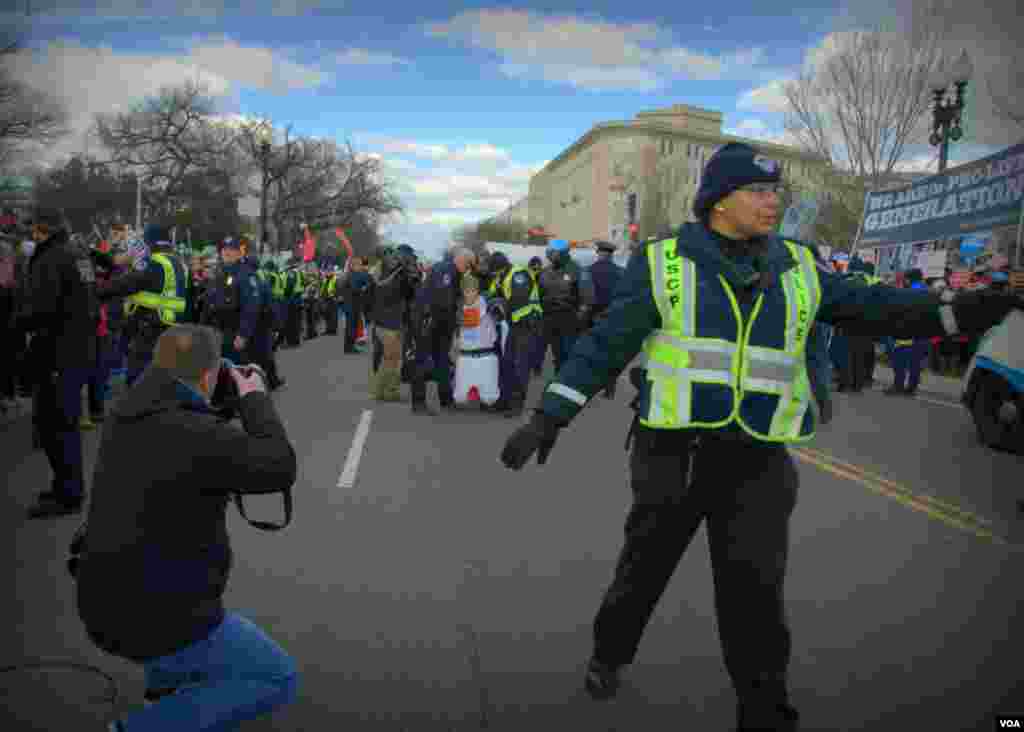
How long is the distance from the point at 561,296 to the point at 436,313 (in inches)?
112

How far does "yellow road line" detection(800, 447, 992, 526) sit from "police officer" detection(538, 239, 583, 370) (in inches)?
189

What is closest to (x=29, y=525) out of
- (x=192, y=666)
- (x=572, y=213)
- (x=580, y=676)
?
(x=192, y=666)

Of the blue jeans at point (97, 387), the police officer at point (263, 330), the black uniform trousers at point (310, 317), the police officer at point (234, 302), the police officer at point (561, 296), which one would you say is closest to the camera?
the blue jeans at point (97, 387)

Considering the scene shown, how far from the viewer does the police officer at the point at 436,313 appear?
388 inches

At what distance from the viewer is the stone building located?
223 ft

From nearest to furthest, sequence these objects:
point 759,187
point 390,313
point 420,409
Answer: point 759,187 → point 420,409 → point 390,313

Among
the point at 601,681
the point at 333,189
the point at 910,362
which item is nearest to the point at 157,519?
the point at 601,681

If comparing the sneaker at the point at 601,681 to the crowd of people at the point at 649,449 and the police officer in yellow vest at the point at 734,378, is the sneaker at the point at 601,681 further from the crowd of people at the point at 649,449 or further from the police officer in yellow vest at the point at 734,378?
the police officer in yellow vest at the point at 734,378

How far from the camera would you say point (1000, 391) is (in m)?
8.34

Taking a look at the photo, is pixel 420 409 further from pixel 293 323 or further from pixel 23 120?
pixel 23 120

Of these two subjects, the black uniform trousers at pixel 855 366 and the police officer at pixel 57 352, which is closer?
the police officer at pixel 57 352

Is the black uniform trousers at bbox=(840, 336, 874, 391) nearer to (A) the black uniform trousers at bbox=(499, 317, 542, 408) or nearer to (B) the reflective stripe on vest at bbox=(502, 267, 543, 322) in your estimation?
(B) the reflective stripe on vest at bbox=(502, 267, 543, 322)

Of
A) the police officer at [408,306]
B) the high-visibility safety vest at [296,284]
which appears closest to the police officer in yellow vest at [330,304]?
the high-visibility safety vest at [296,284]

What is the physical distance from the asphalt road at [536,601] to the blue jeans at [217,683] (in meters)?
0.51
